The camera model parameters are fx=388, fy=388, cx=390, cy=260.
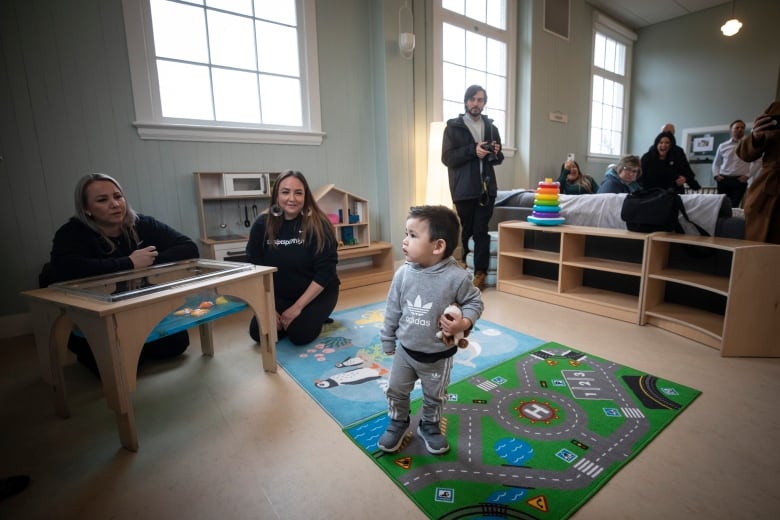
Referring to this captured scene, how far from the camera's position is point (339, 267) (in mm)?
3754

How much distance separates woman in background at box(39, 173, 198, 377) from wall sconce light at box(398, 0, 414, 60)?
9.11 ft

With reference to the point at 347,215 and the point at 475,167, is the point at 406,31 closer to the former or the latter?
the point at 475,167

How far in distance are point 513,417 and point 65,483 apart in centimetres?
153

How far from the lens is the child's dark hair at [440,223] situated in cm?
120

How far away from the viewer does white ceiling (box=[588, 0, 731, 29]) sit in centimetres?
556

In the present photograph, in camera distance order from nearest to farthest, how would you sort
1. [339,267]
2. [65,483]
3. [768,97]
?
1. [65,483]
2. [339,267]
3. [768,97]

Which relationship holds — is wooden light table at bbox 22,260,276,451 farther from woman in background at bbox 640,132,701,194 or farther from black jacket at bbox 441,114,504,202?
woman in background at bbox 640,132,701,194

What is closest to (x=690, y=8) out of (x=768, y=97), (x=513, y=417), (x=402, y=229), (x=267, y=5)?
(x=768, y=97)

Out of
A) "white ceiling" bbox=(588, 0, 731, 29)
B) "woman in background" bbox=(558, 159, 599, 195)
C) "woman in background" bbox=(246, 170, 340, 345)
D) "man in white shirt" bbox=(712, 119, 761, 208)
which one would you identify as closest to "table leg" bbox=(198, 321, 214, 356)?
"woman in background" bbox=(246, 170, 340, 345)

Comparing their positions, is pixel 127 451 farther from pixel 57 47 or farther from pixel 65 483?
pixel 57 47

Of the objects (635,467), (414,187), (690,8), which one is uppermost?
(690,8)

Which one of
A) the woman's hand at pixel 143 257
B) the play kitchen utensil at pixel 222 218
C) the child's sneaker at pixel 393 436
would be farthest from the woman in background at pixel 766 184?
the play kitchen utensil at pixel 222 218

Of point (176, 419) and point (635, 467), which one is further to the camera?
point (176, 419)

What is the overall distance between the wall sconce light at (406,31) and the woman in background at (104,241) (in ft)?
9.11
